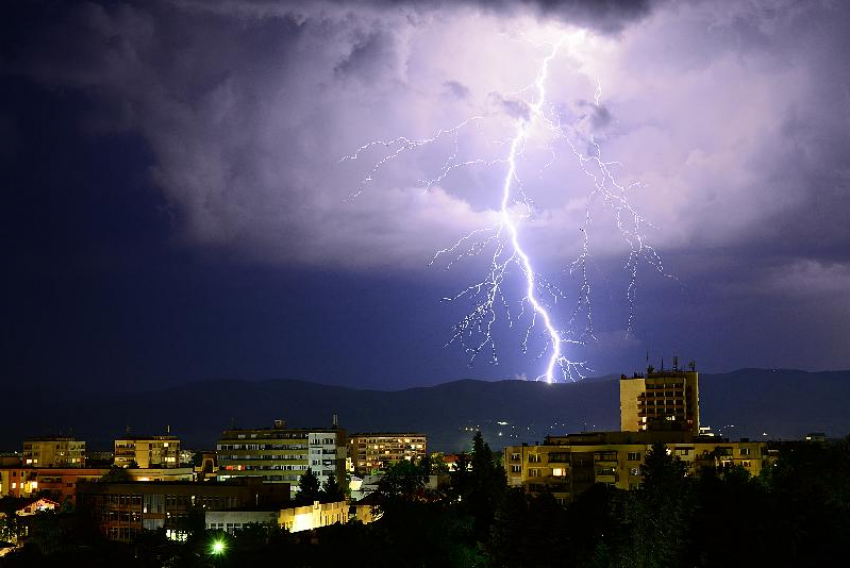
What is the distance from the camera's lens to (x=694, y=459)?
2163 inches

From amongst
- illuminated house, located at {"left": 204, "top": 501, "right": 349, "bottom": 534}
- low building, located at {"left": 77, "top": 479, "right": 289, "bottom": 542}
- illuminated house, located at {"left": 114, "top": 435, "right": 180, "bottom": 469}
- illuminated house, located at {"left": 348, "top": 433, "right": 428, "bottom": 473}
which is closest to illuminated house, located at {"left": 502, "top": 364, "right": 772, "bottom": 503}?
illuminated house, located at {"left": 204, "top": 501, "right": 349, "bottom": 534}

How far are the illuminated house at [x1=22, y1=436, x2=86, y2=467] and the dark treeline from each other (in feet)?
211

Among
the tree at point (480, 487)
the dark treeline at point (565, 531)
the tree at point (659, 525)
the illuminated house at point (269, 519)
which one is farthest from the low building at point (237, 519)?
the tree at point (659, 525)

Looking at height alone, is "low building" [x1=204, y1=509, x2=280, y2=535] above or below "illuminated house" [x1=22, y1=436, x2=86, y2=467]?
above

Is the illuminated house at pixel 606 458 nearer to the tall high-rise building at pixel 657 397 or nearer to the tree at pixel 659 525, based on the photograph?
the tree at pixel 659 525

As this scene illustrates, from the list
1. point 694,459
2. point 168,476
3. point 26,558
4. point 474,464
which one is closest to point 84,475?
point 168,476

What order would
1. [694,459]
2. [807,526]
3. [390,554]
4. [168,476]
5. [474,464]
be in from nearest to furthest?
[807,526] < [390,554] < [474,464] < [694,459] < [168,476]

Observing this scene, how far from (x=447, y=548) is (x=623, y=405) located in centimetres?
5310

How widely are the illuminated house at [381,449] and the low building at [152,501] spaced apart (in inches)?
2530

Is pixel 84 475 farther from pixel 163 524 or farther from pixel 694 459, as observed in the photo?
pixel 694 459

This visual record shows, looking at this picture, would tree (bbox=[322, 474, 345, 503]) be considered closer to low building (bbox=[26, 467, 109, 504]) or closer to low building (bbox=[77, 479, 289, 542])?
low building (bbox=[77, 479, 289, 542])

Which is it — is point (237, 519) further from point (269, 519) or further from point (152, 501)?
point (152, 501)

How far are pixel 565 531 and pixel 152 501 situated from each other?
3133cm

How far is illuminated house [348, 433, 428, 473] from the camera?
397 ft
